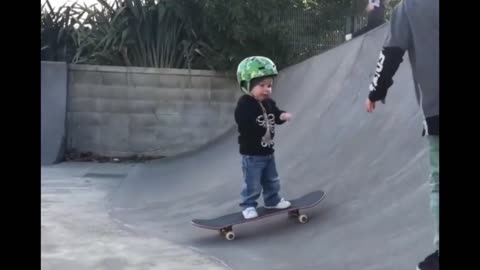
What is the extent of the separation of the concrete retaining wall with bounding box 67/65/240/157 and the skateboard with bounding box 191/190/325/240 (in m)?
6.21

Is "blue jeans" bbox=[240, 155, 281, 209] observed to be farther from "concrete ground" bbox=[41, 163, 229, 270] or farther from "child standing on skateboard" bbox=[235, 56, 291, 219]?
"concrete ground" bbox=[41, 163, 229, 270]

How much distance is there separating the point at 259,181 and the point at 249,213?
269 mm

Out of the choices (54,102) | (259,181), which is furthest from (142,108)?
(259,181)

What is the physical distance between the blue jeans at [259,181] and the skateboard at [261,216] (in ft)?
0.35

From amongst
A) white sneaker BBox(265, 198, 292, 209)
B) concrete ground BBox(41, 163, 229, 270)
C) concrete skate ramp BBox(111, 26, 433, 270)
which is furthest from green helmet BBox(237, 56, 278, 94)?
concrete ground BBox(41, 163, 229, 270)

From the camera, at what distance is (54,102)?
10.8 metres

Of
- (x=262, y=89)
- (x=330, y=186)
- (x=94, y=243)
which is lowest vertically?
Answer: (x=94, y=243)

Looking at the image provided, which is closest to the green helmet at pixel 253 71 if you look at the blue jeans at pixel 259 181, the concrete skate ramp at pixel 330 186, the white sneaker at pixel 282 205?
the blue jeans at pixel 259 181

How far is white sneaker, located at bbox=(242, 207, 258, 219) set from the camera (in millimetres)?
4522

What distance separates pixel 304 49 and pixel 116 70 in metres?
3.49

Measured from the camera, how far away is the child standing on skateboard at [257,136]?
15.1ft

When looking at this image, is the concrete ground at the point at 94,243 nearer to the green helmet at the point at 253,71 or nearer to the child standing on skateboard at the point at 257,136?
the child standing on skateboard at the point at 257,136

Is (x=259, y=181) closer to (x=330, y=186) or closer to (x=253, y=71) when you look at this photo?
(x=330, y=186)
